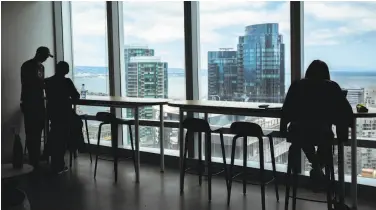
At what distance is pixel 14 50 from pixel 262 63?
3.93 meters

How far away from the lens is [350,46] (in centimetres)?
427

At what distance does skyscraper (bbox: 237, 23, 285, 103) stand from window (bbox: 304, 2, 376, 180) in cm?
37

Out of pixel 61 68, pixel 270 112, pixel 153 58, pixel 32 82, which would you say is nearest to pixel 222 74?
pixel 153 58

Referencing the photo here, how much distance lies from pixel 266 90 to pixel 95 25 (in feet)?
10.2

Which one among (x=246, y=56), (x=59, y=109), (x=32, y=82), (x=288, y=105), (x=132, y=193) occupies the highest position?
(x=246, y=56)

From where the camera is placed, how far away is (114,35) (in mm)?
6215

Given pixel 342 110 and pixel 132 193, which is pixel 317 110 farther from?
pixel 132 193

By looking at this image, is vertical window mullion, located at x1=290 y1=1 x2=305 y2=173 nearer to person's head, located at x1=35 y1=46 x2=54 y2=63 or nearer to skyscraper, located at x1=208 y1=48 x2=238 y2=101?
skyscraper, located at x1=208 y1=48 x2=238 y2=101

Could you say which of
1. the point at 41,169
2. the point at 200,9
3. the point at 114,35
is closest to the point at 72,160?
the point at 41,169

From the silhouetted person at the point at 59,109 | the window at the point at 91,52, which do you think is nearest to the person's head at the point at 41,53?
the silhouetted person at the point at 59,109

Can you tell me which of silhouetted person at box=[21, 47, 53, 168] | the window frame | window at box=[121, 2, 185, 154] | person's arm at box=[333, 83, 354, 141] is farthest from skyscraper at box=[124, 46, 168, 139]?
person's arm at box=[333, 83, 354, 141]

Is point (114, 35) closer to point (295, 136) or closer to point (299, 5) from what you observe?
point (299, 5)

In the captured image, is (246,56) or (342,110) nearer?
(342,110)

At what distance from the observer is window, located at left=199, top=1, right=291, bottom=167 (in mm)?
4695
